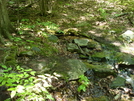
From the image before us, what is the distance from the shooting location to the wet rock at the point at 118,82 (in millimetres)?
4137

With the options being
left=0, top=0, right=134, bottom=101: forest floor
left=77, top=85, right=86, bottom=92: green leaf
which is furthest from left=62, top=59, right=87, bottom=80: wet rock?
left=77, top=85, right=86, bottom=92: green leaf

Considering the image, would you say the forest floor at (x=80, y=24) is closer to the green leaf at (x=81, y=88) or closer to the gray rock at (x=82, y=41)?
the green leaf at (x=81, y=88)

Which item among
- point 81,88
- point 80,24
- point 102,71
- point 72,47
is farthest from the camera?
point 80,24

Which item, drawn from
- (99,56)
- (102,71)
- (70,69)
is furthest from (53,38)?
(102,71)

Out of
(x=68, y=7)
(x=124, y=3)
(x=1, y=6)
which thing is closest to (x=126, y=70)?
(x=1, y=6)

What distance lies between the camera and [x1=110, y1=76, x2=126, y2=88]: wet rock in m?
4.14

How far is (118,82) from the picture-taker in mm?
4266

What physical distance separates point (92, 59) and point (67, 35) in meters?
2.15

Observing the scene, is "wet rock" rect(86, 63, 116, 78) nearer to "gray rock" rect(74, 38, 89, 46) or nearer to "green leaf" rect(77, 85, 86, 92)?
"green leaf" rect(77, 85, 86, 92)

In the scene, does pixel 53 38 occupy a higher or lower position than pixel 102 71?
higher

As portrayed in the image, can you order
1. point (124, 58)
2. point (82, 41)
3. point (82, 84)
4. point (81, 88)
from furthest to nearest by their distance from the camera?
1. point (82, 41)
2. point (124, 58)
3. point (82, 84)
4. point (81, 88)

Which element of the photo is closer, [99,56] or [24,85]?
[24,85]

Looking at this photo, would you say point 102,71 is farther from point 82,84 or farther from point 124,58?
point 124,58

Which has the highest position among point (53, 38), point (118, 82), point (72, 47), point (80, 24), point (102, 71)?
point (80, 24)
